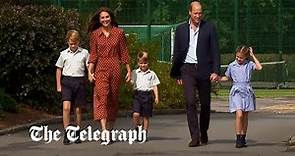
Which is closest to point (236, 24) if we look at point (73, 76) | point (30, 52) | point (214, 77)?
point (30, 52)

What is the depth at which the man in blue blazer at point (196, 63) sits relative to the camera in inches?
487

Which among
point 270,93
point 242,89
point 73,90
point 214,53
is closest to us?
point 214,53

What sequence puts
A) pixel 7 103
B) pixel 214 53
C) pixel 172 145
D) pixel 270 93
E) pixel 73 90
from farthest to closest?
pixel 270 93, pixel 7 103, pixel 73 90, pixel 172 145, pixel 214 53

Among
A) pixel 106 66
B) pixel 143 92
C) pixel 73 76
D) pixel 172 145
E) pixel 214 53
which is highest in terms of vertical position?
pixel 214 53

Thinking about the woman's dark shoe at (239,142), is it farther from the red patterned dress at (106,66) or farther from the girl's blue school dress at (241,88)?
the red patterned dress at (106,66)

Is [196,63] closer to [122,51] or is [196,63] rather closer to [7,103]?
[122,51]

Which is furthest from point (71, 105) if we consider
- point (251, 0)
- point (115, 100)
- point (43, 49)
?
point (251, 0)

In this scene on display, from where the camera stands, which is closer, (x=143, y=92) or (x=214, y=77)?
(x=214, y=77)

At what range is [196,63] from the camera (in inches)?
491

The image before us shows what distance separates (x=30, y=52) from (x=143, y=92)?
4110mm

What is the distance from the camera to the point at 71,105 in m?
13.5

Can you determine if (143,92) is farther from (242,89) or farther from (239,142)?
(239,142)

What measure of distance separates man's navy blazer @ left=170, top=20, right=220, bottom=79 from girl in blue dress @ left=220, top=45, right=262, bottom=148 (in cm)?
29

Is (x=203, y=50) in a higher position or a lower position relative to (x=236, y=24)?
lower
